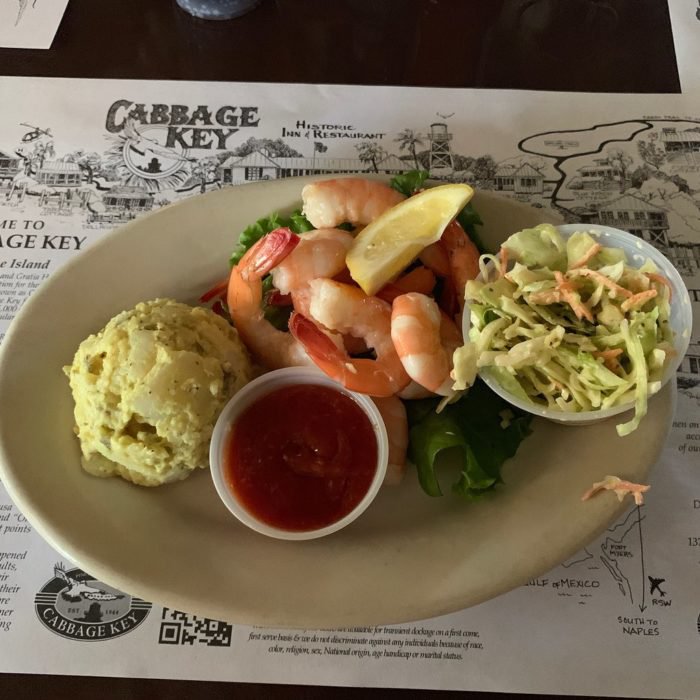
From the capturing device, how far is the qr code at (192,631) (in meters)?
1.22

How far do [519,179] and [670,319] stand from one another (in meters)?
0.62

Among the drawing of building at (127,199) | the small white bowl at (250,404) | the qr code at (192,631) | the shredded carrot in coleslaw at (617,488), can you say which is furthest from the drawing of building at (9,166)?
the shredded carrot in coleslaw at (617,488)

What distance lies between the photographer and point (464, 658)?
3.92ft

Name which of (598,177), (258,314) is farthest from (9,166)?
(598,177)

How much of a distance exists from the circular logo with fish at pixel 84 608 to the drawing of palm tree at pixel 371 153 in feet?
3.78

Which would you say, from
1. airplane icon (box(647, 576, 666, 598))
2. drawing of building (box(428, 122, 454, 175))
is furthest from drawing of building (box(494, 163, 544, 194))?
airplane icon (box(647, 576, 666, 598))

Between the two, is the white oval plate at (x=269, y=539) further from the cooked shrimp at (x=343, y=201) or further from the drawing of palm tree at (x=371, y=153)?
the drawing of palm tree at (x=371, y=153)

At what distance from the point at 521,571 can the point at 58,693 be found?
2.73 feet

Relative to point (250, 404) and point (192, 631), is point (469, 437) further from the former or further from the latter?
→ point (192, 631)

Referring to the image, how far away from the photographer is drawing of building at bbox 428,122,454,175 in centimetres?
172

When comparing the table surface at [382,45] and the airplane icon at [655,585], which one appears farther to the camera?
the table surface at [382,45]

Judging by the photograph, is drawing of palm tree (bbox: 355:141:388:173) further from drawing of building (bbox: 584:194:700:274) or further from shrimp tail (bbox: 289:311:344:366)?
shrimp tail (bbox: 289:311:344:366)

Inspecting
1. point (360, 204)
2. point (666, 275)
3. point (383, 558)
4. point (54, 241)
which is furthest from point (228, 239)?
point (666, 275)

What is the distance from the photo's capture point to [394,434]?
1284 millimetres
